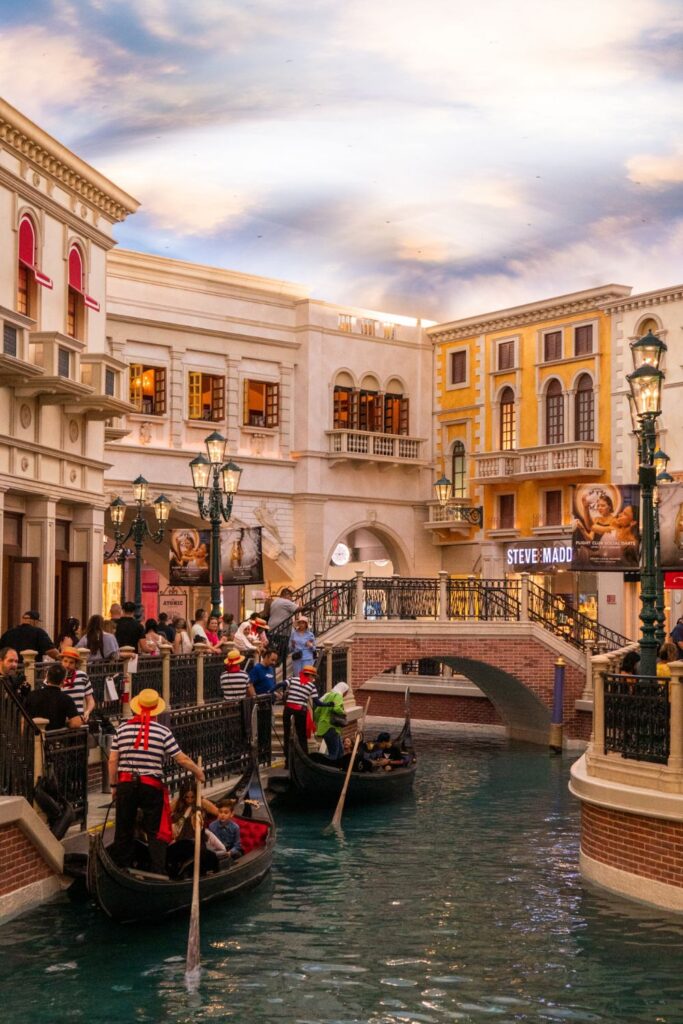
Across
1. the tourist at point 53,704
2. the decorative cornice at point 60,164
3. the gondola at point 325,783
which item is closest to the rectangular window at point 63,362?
the decorative cornice at point 60,164

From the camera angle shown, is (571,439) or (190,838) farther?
(571,439)

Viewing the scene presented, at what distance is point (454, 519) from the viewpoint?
3447 centimetres

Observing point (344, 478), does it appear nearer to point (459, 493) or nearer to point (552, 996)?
point (459, 493)

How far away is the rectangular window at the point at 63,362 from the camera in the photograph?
19344 millimetres

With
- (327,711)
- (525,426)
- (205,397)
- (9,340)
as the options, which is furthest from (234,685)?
(525,426)

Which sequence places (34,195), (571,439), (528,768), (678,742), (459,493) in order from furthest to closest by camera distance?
(459,493), (571,439), (528,768), (34,195), (678,742)

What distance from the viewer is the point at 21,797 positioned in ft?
34.0

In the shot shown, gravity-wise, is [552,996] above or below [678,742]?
below

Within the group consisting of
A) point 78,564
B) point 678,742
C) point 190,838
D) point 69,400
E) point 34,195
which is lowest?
point 190,838

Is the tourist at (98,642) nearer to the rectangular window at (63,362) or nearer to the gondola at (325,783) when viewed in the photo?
the gondola at (325,783)

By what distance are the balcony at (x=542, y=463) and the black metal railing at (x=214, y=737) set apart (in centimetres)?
1636

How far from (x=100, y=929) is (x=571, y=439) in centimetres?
2355

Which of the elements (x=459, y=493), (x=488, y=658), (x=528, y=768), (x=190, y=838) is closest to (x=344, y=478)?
(x=459, y=493)

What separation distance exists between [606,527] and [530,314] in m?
8.84
